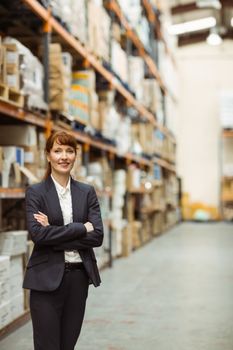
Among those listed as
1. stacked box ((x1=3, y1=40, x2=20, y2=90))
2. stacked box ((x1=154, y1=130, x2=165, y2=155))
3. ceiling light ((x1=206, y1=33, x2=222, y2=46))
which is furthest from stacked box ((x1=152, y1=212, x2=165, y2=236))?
stacked box ((x1=3, y1=40, x2=20, y2=90))

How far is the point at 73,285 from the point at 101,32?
17.2 feet

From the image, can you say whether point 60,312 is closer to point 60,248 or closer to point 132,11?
point 60,248

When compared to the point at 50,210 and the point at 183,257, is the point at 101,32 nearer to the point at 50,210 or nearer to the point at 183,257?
the point at 183,257

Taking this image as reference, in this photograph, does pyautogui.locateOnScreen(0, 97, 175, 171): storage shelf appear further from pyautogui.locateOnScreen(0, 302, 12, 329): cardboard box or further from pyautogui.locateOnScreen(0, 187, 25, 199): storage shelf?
pyautogui.locateOnScreen(0, 302, 12, 329): cardboard box

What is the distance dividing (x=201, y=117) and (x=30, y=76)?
608 inches

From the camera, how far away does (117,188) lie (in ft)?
30.8

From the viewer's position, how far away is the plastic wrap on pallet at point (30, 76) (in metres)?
4.90

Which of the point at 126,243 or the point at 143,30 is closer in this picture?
the point at 126,243

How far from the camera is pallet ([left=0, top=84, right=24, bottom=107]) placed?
4454mm

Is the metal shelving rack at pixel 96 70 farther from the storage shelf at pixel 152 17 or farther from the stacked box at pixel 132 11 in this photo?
the stacked box at pixel 132 11

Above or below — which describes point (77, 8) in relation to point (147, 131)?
above

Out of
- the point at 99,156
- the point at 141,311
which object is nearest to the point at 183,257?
the point at 99,156

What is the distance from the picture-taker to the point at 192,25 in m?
19.2

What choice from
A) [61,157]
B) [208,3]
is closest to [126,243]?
[61,157]
